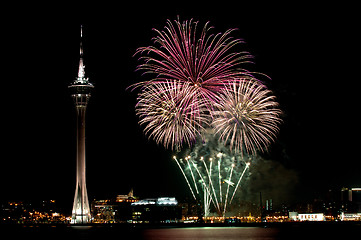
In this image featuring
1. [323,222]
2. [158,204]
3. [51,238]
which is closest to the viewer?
[51,238]

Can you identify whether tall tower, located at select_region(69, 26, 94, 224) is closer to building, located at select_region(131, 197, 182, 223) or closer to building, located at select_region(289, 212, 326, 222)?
building, located at select_region(131, 197, 182, 223)

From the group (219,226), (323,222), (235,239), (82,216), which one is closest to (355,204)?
(323,222)

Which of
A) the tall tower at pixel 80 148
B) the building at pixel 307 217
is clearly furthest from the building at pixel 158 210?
the tall tower at pixel 80 148

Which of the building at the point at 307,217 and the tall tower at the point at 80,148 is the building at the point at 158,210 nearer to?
the building at the point at 307,217

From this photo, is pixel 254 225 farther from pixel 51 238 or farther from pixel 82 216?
pixel 51 238

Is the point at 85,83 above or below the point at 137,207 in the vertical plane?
above

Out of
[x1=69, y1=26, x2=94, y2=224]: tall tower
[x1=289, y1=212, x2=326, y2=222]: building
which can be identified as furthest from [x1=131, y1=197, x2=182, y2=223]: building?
[x1=69, y1=26, x2=94, y2=224]: tall tower
